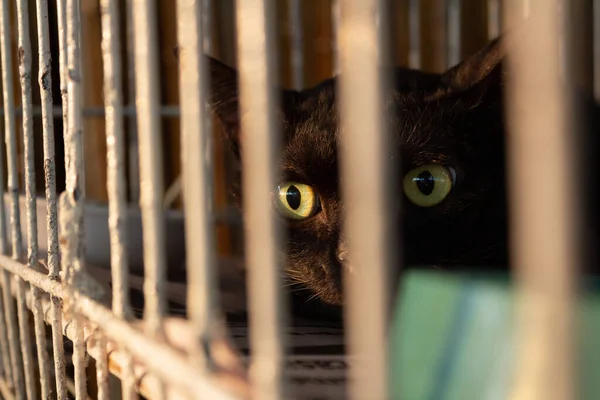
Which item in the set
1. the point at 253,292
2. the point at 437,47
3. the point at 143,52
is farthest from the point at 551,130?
the point at 437,47

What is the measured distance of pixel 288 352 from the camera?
48 centimetres

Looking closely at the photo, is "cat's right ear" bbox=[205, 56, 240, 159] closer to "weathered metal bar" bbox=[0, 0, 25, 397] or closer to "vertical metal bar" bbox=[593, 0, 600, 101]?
"weathered metal bar" bbox=[0, 0, 25, 397]

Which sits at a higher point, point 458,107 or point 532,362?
point 458,107

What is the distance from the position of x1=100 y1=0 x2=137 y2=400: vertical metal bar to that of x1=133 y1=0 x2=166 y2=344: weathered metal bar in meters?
0.05

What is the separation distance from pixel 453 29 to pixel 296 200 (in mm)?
906

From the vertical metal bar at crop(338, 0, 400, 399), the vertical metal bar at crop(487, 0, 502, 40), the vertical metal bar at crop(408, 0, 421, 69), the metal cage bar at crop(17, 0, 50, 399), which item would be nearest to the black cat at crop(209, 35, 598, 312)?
the metal cage bar at crop(17, 0, 50, 399)

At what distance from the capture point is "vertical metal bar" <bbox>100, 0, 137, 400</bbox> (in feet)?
1.42

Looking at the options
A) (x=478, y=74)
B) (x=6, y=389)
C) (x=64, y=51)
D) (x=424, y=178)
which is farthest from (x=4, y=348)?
(x=478, y=74)

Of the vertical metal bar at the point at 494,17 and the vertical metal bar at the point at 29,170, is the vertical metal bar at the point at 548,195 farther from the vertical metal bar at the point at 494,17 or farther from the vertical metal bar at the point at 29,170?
the vertical metal bar at the point at 494,17

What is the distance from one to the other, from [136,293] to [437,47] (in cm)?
120

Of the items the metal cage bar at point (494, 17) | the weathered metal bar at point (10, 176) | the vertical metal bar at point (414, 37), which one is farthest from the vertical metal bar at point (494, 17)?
the weathered metal bar at point (10, 176)

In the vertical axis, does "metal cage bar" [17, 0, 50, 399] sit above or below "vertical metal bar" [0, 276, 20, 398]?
above

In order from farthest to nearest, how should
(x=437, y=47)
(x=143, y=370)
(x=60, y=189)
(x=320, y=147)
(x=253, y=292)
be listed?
(x=437, y=47), (x=320, y=147), (x=60, y=189), (x=143, y=370), (x=253, y=292)

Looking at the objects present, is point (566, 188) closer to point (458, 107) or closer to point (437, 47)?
point (458, 107)
